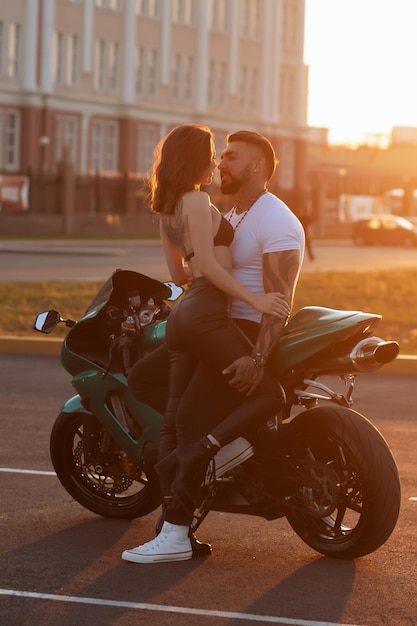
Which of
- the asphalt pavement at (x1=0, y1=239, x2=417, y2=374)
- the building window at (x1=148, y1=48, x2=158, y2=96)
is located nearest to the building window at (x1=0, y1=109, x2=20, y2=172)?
the building window at (x1=148, y1=48, x2=158, y2=96)

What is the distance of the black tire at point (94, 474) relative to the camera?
6.70 meters

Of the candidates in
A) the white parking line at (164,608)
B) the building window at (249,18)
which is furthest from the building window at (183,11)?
the white parking line at (164,608)

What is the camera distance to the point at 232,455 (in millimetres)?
6016

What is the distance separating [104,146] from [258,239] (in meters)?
61.2

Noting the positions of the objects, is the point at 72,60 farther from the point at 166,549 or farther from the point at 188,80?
the point at 166,549

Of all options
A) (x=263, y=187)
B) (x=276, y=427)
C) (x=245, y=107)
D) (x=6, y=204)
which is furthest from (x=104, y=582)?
(x=245, y=107)

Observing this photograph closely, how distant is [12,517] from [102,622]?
1764 millimetres

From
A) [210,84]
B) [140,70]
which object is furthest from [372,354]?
[210,84]

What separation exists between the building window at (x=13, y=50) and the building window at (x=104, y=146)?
16.5 feet

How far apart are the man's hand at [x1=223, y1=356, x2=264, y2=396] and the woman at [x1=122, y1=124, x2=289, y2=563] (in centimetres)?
4

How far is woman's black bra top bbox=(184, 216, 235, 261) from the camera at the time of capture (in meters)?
5.89

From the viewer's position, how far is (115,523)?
675 cm

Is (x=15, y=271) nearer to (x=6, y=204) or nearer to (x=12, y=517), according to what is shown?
(x=12, y=517)

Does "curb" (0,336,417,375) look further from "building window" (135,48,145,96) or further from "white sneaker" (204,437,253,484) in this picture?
"building window" (135,48,145,96)
